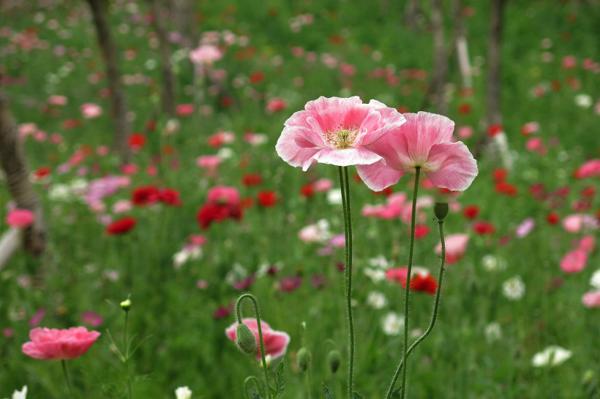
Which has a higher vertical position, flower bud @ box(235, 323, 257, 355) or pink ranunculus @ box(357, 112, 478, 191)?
pink ranunculus @ box(357, 112, 478, 191)

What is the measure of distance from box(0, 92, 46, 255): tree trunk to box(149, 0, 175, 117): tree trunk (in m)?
2.96

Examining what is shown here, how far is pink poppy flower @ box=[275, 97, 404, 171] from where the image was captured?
78 centimetres

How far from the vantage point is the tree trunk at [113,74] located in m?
4.13

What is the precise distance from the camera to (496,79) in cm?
513

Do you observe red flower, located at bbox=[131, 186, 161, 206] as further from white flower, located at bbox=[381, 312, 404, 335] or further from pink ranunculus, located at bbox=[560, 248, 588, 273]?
pink ranunculus, located at bbox=[560, 248, 588, 273]

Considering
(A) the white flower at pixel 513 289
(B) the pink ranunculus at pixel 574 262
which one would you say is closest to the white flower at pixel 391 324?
(A) the white flower at pixel 513 289

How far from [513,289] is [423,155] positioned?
79.3 inches

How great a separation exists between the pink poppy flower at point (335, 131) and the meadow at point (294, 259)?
183 millimetres

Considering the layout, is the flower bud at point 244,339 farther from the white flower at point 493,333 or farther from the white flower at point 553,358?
the white flower at point 493,333

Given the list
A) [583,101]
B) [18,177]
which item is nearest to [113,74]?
[18,177]

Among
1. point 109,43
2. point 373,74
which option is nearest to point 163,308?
point 109,43

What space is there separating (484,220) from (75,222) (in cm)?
238

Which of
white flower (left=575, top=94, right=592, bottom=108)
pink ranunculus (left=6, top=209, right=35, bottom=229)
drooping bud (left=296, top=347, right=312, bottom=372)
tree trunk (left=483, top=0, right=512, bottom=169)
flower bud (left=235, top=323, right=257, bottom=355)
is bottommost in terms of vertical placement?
white flower (left=575, top=94, right=592, bottom=108)

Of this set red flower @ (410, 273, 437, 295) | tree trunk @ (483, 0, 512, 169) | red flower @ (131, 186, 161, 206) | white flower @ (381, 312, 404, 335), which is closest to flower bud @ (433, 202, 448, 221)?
red flower @ (410, 273, 437, 295)
